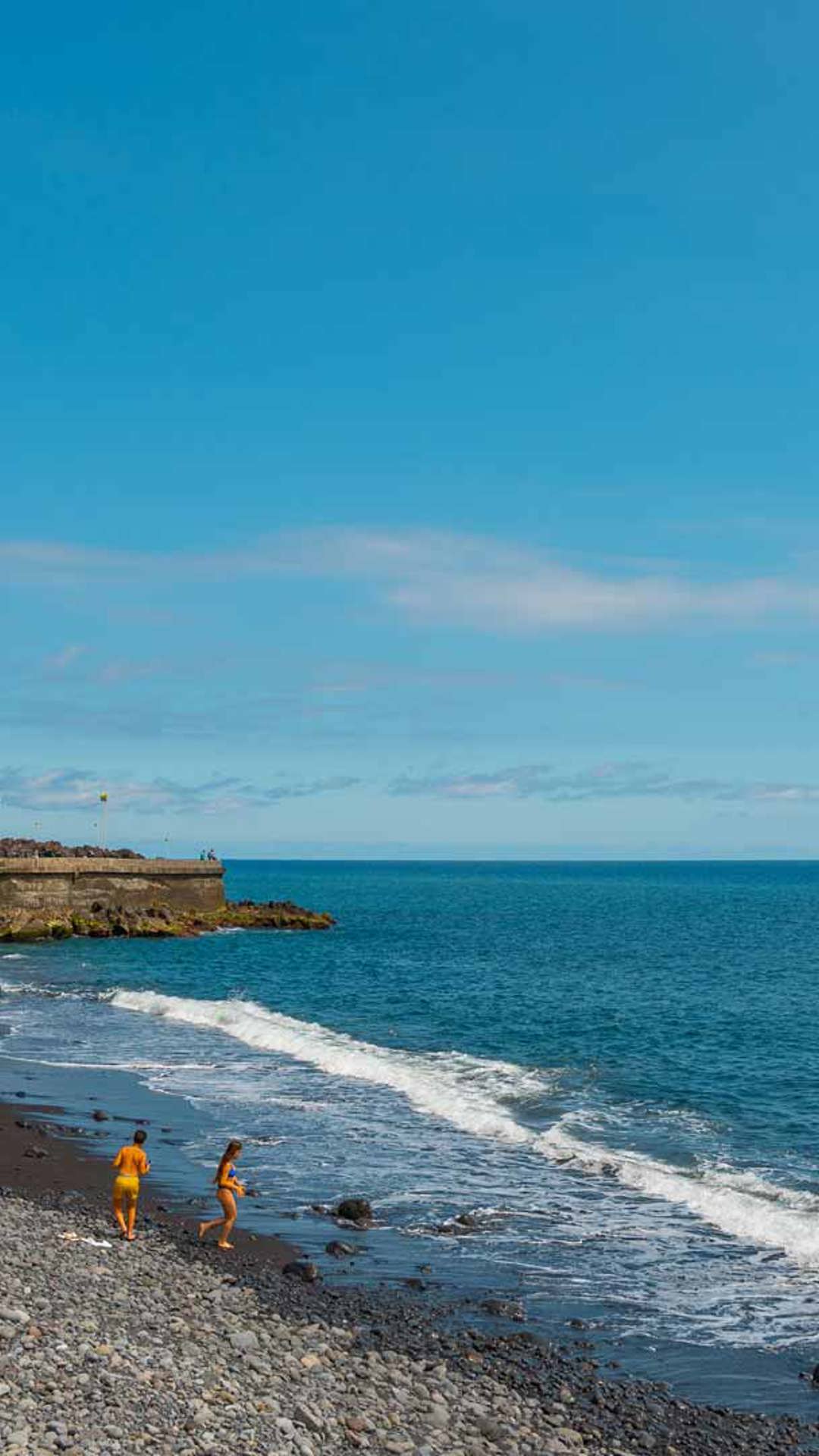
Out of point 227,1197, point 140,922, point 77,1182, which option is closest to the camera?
point 227,1197

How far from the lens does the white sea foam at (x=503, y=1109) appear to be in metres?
23.3

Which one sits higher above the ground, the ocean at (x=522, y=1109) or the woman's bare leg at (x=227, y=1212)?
the woman's bare leg at (x=227, y=1212)

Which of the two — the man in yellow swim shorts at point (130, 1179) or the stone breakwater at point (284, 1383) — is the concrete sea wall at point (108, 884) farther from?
the stone breakwater at point (284, 1383)

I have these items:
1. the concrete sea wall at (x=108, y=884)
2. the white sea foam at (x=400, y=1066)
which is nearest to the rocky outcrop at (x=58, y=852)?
the concrete sea wall at (x=108, y=884)

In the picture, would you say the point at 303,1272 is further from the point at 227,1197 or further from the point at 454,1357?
the point at 454,1357

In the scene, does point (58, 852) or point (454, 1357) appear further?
point (58, 852)

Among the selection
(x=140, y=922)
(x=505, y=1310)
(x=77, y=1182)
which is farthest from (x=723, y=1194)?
(x=140, y=922)

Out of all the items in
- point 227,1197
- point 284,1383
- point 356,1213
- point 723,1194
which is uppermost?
point 227,1197

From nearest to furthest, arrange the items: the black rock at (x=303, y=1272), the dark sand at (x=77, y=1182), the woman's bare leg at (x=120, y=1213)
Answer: the black rock at (x=303, y=1272) < the woman's bare leg at (x=120, y=1213) < the dark sand at (x=77, y=1182)

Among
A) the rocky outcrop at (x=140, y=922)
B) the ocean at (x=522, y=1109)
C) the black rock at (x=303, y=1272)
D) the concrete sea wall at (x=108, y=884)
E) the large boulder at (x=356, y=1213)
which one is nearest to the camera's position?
the black rock at (x=303, y=1272)

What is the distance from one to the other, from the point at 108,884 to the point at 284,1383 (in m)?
77.9

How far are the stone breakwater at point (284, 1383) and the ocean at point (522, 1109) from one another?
1.58 metres

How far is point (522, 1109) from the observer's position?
3269 cm

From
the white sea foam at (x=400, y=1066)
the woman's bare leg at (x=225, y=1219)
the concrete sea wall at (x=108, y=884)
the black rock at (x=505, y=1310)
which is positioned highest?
the concrete sea wall at (x=108, y=884)
